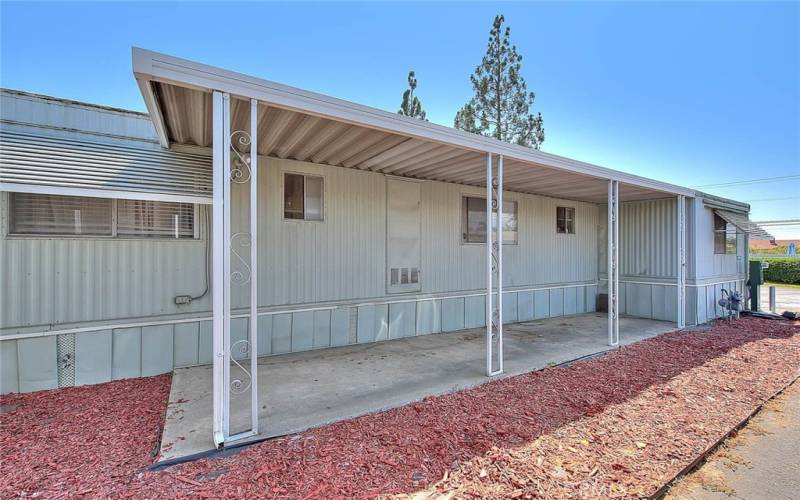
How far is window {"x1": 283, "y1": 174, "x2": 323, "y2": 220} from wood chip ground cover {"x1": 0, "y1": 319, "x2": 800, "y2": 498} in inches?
101

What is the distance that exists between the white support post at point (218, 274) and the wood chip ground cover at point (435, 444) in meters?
0.36

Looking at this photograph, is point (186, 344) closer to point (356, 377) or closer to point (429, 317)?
point (356, 377)

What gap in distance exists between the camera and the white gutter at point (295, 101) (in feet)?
7.91

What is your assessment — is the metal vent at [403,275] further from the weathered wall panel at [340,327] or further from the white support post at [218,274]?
the white support post at [218,274]

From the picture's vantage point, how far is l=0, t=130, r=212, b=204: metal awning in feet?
11.4

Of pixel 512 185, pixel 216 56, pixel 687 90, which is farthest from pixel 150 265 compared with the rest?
pixel 687 90

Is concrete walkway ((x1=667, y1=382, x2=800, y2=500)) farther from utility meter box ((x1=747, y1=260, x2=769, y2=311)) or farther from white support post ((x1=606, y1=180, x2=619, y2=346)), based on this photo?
utility meter box ((x1=747, y1=260, x2=769, y2=311))

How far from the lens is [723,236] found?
8.56 metres

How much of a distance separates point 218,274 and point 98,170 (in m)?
2.41

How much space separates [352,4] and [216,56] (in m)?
3.59

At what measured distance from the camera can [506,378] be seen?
4258mm

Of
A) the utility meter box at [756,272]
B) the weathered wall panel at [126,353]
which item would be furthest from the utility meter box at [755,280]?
the weathered wall panel at [126,353]

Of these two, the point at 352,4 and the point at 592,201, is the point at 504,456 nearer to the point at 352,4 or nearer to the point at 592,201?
the point at 592,201

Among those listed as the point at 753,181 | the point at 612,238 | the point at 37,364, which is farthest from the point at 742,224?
the point at 753,181
